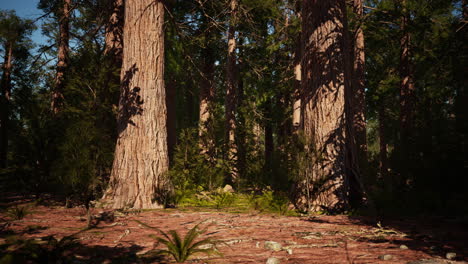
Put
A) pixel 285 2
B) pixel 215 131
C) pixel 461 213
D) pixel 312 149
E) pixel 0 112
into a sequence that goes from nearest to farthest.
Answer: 1. pixel 461 213
2. pixel 312 149
3. pixel 215 131
4. pixel 285 2
5. pixel 0 112

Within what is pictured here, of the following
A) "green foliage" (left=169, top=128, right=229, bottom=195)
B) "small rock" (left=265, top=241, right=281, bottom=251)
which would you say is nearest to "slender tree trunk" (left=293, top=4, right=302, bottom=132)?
"green foliage" (left=169, top=128, right=229, bottom=195)

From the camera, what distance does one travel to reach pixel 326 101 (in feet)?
17.6

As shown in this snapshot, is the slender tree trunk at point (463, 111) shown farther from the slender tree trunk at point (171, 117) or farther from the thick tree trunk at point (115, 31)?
the slender tree trunk at point (171, 117)

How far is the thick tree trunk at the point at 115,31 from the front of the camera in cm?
759

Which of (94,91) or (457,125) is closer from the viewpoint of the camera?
(457,125)

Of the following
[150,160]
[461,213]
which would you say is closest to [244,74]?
[150,160]

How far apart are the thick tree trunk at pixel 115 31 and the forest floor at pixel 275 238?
4552 millimetres

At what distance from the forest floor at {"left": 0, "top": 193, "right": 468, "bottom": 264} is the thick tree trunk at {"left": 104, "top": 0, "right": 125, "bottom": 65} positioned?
14.9 ft

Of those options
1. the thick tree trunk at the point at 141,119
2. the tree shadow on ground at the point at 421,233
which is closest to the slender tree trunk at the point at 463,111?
the tree shadow on ground at the point at 421,233

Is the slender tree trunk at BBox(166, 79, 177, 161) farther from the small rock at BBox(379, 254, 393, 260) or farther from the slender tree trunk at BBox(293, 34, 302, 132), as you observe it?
the small rock at BBox(379, 254, 393, 260)

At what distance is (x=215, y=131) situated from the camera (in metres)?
9.54

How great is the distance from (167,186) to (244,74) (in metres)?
8.28

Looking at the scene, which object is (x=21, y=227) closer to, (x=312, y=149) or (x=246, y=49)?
(x=312, y=149)

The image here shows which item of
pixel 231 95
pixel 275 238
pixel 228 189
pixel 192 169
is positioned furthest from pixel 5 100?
pixel 275 238
